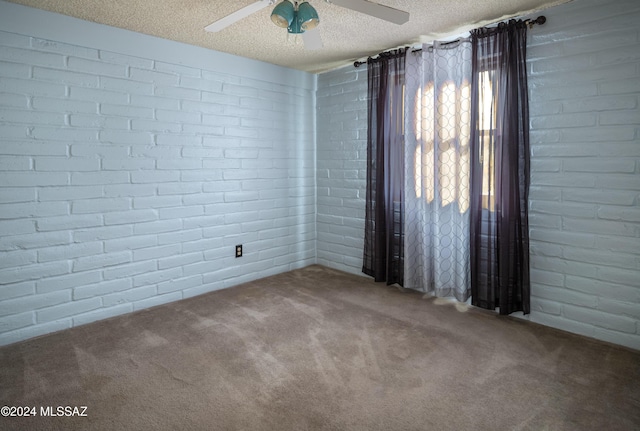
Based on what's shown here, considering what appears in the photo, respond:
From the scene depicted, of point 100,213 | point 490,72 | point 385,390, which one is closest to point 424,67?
point 490,72

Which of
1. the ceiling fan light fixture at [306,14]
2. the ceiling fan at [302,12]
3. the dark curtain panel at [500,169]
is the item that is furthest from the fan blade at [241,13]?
the dark curtain panel at [500,169]

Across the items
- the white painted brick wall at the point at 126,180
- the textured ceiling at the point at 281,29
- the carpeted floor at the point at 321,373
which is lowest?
the carpeted floor at the point at 321,373

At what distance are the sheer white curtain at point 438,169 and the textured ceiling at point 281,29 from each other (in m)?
0.29

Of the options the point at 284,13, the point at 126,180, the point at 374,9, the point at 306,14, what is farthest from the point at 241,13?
the point at 126,180

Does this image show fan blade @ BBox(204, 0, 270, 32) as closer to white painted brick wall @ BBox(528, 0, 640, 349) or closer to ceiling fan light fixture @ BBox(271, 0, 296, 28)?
ceiling fan light fixture @ BBox(271, 0, 296, 28)

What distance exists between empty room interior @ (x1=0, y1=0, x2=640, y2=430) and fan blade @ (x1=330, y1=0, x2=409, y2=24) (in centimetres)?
1

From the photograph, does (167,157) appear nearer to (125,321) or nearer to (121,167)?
(121,167)

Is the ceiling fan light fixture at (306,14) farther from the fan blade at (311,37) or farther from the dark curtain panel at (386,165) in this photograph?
the dark curtain panel at (386,165)

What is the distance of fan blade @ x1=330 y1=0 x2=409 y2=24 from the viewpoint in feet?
6.81

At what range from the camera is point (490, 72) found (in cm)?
297

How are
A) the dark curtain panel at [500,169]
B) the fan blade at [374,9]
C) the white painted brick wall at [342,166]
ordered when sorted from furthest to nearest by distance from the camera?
the white painted brick wall at [342,166] → the dark curtain panel at [500,169] → the fan blade at [374,9]

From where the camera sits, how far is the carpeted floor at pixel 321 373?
1.88 m

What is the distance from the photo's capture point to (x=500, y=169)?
2.93m

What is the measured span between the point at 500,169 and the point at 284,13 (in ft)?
6.18
